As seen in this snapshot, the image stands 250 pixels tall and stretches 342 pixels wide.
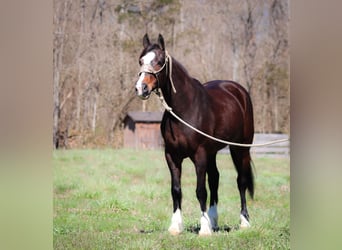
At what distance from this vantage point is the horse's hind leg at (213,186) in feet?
9.76

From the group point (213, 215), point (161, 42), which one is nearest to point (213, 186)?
point (213, 215)

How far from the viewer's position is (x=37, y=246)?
2.49 metres

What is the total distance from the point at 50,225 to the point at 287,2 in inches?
73.4

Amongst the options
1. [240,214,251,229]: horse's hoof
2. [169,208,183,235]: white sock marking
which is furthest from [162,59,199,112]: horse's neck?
[240,214,251,229]: horse's hoof

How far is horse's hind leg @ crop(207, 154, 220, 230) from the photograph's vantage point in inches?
117

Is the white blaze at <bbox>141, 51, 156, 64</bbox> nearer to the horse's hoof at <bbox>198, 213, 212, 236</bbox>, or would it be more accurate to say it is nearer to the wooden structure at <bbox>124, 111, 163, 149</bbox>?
the wooden structure at <bbox>124, 111, 163, 149</bbox>

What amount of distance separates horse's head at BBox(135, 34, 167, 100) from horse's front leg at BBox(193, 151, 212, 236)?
0.48m

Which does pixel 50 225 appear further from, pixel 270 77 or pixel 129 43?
pixel 270 77

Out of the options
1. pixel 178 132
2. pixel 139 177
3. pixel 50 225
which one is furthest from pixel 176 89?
pixel 50 225

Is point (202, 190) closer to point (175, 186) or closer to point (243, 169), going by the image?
point (175, 186)

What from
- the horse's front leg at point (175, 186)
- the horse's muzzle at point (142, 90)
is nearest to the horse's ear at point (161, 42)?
the horse's muzzle at point (142, 90)

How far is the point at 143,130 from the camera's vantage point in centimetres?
307

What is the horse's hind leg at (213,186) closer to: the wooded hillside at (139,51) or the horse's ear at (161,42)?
the wooded hillside at (139,51)

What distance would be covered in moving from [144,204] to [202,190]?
43 centimetres
